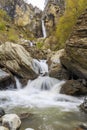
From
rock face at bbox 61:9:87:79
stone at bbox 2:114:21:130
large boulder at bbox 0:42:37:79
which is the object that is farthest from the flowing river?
rock face at bbox 61:9:87:79

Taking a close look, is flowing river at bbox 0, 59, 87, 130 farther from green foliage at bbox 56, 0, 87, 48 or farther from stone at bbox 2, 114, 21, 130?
green foliage at bbox 56, 0, 87, 48

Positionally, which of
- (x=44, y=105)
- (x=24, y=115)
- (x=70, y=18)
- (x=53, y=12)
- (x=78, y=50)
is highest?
(x=53, y=12)

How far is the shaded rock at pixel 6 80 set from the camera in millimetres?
22688

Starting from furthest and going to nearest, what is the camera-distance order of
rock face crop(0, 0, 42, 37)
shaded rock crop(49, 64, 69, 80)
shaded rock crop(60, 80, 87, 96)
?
rock face crop(0, 0, 42, 37), shaded rock crop(49, 64, 69, 80), shaded rock crop(60, 80, 87, 96)

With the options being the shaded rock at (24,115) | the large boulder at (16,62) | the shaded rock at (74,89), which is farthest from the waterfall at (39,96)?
the shaded rock at (24,115)

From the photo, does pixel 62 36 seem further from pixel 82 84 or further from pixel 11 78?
pixel 82 84

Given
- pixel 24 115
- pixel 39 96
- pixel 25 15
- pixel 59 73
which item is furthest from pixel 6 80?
pixel 25 15

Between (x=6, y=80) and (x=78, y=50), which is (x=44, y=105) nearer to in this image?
(x=78, y=50)

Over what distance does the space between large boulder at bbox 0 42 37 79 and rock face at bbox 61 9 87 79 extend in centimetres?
488

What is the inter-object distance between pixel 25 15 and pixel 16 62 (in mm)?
67907

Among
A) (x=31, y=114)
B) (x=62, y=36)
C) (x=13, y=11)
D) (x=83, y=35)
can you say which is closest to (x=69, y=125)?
(x=31, y=114)

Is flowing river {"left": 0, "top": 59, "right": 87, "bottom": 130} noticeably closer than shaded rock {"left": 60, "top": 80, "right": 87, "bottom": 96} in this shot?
Yes

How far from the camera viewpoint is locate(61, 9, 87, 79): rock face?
1960cm

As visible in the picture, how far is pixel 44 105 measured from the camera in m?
17.2
